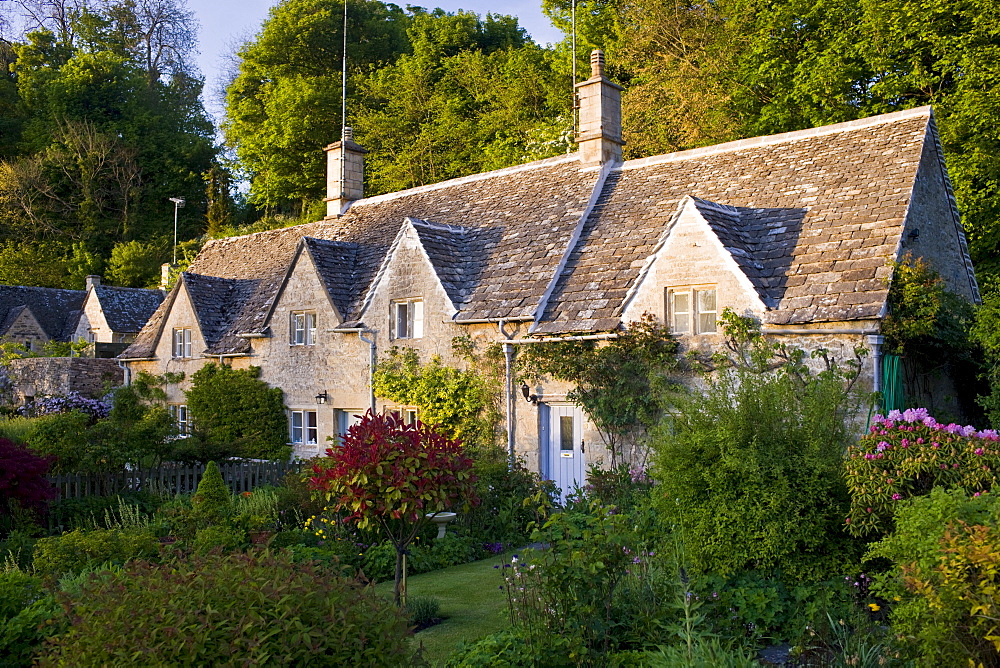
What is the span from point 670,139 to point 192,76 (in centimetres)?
5026

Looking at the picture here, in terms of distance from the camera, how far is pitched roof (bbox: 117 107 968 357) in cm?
1491

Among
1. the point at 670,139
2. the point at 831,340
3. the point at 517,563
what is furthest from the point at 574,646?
the point at 670,139

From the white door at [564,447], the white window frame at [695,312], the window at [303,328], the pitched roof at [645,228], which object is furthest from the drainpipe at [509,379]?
the window at [303,328]

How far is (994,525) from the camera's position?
6.16 metres

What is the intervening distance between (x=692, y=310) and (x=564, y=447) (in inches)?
163

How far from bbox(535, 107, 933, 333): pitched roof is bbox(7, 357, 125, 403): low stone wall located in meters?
20.2

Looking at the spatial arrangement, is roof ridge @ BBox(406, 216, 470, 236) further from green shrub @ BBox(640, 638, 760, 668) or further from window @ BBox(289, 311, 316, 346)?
green shrub @ BBox(640, 638, 760, 668)

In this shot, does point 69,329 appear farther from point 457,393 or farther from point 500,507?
point 500,507

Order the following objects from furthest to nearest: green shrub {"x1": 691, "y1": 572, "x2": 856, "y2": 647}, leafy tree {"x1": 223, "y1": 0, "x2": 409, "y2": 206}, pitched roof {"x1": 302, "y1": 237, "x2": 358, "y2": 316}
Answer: leafy tree {"x1": 223, "y1": 0, "x2": 409, "y2": 206} < pitched roof {"x1": 302, "y1": 237, "x2": 358, "y2": 316} < green shrub {"x1": 691, "y1": 572, "x2": 856, "y2": 647}

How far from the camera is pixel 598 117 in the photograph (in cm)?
2125

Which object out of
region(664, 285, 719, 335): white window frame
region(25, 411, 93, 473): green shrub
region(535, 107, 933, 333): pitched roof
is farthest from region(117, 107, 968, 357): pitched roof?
region(25, 411, 93, 473): green shrub

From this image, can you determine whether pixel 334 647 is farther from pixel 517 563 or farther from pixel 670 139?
pixel 670 139

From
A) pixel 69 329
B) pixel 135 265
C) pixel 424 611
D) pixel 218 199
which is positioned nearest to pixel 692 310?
pixel 424 611

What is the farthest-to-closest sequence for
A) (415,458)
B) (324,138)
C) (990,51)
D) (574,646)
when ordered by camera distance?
1. (324,138)
2. (990,51)
3. (415,458)
4. (574,646)
